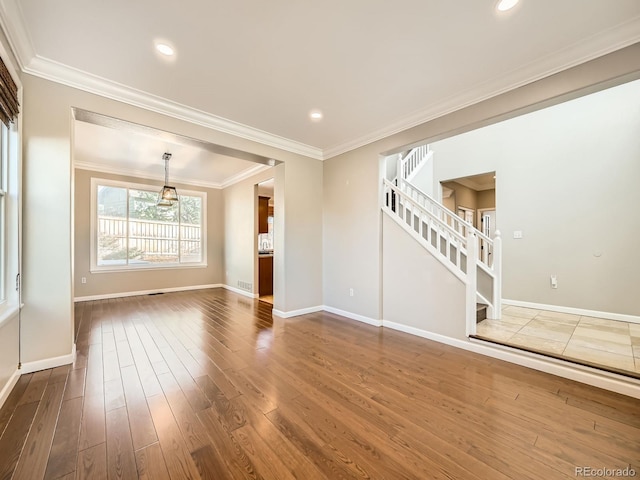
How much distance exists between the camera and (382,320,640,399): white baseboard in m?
2.09

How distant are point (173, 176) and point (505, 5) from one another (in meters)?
6.55

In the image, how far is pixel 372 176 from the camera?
12.8 ft

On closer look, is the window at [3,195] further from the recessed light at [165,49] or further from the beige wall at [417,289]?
the beige wall at [417,289]

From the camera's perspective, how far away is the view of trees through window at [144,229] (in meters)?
5.61

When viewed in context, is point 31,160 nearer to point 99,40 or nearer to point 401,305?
point 99,40

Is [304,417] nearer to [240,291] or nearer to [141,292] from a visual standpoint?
[240,291]

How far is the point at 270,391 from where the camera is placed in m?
2.10

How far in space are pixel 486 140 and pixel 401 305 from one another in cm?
401

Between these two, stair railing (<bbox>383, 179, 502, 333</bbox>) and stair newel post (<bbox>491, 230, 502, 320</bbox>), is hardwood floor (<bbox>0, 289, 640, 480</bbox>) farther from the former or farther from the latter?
stair newel post (<bbox>491, 230, 502, 320</bbox>)

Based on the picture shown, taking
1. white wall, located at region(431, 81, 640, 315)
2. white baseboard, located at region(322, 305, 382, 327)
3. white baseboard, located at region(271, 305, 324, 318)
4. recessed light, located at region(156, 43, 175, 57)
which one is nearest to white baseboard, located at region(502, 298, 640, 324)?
white wall, located at region(431, 81, 640, 315)

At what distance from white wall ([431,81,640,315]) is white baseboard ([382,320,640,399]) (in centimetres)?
254

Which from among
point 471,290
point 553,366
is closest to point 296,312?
point 471,290

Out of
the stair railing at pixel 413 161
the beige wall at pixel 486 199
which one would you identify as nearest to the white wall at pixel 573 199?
the stair railing at pixel 413 161

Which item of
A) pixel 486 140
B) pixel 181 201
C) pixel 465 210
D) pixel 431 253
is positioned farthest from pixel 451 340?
pixel 181 201
